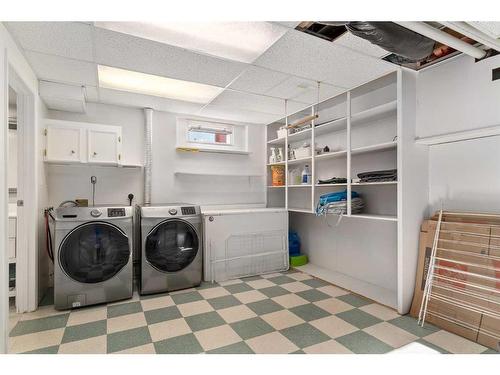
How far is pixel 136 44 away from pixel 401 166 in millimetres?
2518

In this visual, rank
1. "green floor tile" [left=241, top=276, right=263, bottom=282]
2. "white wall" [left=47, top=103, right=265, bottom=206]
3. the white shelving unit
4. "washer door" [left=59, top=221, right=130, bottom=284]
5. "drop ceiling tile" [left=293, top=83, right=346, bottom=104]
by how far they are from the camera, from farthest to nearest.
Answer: "green floor tile" [left=241, top=276, right=263, bottom=282] < "white wall" [left=47, top=103, right=265, bottom=206] < "drop ceiling tile" [left=293, top=83, right=346, bottom=104] < "washer door" [left=59, top=221, right=130, bottom=284] < the white shelving unit

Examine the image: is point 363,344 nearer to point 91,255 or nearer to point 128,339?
point 128,339

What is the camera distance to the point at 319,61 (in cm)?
238

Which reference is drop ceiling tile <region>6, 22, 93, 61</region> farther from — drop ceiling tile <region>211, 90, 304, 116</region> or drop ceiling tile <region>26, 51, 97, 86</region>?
drop ceiling tile <region>211, 90, 304, 116</region>

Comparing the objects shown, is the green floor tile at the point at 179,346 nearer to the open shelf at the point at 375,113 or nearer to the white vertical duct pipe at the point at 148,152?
the white vertical duct pipe at the point at 148,152

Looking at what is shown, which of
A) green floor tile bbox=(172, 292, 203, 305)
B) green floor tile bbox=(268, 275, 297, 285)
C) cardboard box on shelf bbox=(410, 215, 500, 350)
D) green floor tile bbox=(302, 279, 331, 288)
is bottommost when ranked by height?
green floor tile bbox=(268, 275, 297, 285)

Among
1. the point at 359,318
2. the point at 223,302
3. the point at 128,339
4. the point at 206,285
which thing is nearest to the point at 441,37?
the point at 359,318

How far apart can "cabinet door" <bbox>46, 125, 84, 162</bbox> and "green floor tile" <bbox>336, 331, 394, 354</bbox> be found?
3185mm

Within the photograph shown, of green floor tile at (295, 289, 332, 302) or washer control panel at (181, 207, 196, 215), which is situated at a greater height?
washer control panel at (181, 207, 196, 215)

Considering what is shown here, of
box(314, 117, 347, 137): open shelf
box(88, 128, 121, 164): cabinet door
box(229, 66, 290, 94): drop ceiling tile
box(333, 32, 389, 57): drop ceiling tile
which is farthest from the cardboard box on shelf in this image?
box(88, 128, 121, 164): cabinet door

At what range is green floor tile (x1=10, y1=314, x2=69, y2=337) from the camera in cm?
217

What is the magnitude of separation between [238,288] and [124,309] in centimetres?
123
